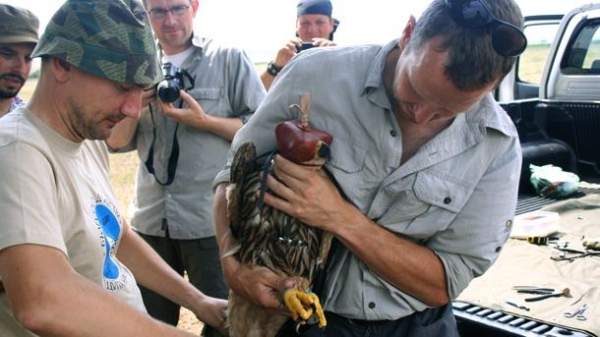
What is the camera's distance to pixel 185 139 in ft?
12.9

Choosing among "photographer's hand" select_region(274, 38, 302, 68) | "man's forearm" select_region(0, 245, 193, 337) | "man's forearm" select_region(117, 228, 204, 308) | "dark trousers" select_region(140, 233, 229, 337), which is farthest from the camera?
"photographer's hand" select_region(274, 38, 302, 68)

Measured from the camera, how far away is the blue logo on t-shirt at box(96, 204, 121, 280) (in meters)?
Answer: 2.11

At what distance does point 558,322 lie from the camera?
3020mm

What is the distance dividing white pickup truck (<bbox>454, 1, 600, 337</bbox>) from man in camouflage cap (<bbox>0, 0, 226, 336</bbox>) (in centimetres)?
189

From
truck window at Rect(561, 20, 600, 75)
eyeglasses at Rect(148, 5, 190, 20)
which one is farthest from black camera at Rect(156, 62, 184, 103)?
truck window at Rect(561, 20, 600, 75)

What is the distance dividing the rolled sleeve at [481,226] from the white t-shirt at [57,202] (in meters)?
1.10

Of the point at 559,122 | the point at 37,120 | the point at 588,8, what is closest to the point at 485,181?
the point at 37,120

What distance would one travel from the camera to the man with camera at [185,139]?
388cm

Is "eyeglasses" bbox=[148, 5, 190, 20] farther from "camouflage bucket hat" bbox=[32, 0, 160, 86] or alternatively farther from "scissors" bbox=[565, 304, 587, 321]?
"scissors" bbox=[565, 304, 587, 321]

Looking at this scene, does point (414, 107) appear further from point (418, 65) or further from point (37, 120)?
point (37, 120)

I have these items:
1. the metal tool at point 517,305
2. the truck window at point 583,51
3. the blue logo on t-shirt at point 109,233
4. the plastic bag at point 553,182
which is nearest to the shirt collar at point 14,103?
the blue logo on t-shirt at point 109,233

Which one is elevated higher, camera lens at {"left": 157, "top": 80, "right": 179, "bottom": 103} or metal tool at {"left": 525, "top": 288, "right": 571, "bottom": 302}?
camera lens at {"left": 157, "top": 80, "right": 179, "bottom": 103}

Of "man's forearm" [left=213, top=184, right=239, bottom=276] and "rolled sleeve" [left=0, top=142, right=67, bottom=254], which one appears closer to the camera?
"rolled sleeve" [left=0, top=142, right=67, bottom=254]

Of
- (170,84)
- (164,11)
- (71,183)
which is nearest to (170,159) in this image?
(170,84)
